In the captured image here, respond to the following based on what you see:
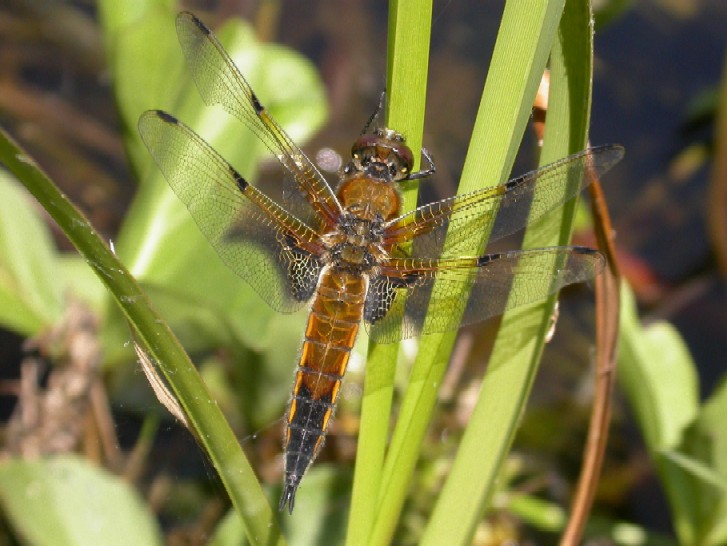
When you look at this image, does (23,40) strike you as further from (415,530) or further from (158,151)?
(415,530)

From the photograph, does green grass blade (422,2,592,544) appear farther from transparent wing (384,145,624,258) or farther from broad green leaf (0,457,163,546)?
broad green leaf (0,457,163,546)

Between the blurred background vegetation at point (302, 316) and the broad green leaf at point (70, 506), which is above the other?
the blurred background vegetation at point (302, 316)

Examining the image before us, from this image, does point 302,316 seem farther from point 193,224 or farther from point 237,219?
point 237,219

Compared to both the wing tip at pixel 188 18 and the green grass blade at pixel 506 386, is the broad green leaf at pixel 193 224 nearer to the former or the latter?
the wing tip at pixel 188 18

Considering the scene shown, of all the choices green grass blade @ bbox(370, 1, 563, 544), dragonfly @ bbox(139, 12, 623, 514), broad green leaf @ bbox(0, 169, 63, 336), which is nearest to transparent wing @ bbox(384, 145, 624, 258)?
dragonfly @ bbox(139, 12, 623, 514)

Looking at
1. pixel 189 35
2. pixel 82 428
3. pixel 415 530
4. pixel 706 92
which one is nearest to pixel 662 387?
pixel 415 530

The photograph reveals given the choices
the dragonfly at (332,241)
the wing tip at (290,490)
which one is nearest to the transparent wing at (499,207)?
the dragonfly at (332,241)
